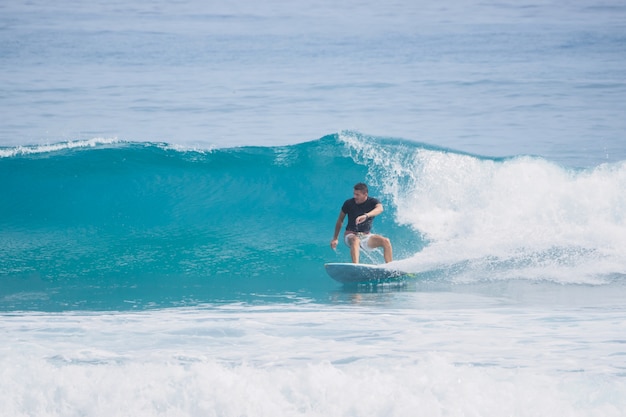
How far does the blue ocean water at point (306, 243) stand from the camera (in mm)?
5289

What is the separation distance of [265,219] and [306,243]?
40.3 inches

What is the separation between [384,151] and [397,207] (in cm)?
163

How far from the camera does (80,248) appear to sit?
11.0 m

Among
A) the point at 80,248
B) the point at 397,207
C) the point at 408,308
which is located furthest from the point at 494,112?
the point at 408,308

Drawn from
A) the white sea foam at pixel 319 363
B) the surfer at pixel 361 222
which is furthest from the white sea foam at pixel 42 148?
the white sea foam at pixel 319 363

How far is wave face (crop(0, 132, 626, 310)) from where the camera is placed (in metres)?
9.30

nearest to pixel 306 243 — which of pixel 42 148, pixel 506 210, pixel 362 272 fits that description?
pixel 362 272

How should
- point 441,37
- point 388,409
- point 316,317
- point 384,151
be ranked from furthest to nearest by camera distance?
point 441,37, point 384,151, point 316,317, point 388,409

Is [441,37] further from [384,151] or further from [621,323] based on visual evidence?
[621,323]

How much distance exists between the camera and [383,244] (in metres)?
8.83

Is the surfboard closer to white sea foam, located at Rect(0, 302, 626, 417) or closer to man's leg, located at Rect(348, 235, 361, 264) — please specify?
man's leg, located at Rect(348, 235, 361, 264)

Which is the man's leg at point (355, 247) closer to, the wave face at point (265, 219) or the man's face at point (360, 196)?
the man's face at point (360, 196)

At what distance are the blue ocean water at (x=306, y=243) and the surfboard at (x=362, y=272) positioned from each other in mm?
156

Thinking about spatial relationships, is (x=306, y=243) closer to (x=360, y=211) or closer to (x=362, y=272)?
(x=360, y=211)
